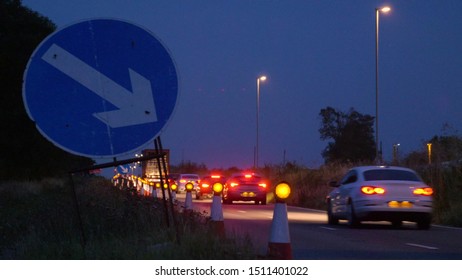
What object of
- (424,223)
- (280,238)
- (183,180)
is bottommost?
(183,180)

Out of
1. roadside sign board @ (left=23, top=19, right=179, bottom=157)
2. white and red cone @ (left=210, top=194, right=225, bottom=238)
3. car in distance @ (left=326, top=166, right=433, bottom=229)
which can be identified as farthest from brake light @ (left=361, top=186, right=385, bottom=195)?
roadside sign board @ (left=23, top=19, right=179, bottom=157)

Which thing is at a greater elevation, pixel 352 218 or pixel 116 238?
pixel 116 238

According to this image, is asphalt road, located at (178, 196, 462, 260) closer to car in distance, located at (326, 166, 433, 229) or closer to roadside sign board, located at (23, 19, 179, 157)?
car in distance, located at (326, 166, 433, 229)

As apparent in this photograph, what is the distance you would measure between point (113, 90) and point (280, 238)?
2237mm

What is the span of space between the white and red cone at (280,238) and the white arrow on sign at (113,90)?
163 centimetres

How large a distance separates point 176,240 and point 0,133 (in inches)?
1260

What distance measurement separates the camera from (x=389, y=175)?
20.9m

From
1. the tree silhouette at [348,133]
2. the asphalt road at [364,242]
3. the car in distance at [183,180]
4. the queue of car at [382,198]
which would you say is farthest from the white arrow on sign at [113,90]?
the tree silhouette at [348,133]

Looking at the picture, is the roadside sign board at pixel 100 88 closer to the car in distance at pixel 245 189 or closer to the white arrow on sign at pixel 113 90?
the white arrow on sign at pixel 113 90

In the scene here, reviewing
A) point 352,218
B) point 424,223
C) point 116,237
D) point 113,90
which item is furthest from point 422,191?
point 113,90

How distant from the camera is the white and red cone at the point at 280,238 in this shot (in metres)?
8.55

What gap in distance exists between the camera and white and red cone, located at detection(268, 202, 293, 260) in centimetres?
855

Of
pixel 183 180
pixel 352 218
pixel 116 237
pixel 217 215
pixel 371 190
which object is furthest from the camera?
pixel 183 180

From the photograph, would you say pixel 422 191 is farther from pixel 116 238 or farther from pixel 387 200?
pixel 116 238
